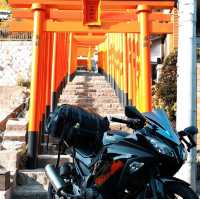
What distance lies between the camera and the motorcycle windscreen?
457 centimetres

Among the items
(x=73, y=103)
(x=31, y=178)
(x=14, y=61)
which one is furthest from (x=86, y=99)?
(x=14, y=61)

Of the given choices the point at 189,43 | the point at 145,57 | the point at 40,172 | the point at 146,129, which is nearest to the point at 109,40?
the point at 145,57

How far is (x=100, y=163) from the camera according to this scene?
496 cm

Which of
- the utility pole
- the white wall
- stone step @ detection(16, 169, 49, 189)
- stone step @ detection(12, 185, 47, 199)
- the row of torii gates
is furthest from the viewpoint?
the white wall

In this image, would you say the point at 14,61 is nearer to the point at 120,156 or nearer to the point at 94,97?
the point at 94,97

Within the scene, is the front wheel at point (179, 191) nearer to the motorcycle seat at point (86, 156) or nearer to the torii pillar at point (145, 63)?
the motorcycle seat at point (86, 156)

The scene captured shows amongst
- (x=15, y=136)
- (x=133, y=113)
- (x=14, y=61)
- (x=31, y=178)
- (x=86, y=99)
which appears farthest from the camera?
(x=14, y=61)

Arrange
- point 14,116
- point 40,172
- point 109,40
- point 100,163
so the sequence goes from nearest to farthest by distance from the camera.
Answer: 1. point 100,163
2. point 40,172
3. point 14,116
4. point 109,40

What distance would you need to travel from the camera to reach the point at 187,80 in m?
5.77

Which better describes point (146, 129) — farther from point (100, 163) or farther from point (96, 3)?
point (96, 3)

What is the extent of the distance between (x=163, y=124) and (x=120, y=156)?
0.49 meters

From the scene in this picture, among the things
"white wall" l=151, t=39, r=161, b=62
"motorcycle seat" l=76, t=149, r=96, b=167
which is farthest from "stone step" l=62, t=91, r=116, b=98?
"motorcycle seat" l=76, t=149, r=96, b=167

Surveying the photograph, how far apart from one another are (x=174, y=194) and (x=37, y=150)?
4586mm

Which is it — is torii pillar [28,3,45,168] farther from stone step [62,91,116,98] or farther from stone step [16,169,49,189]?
stone step [62,91,116,98]
